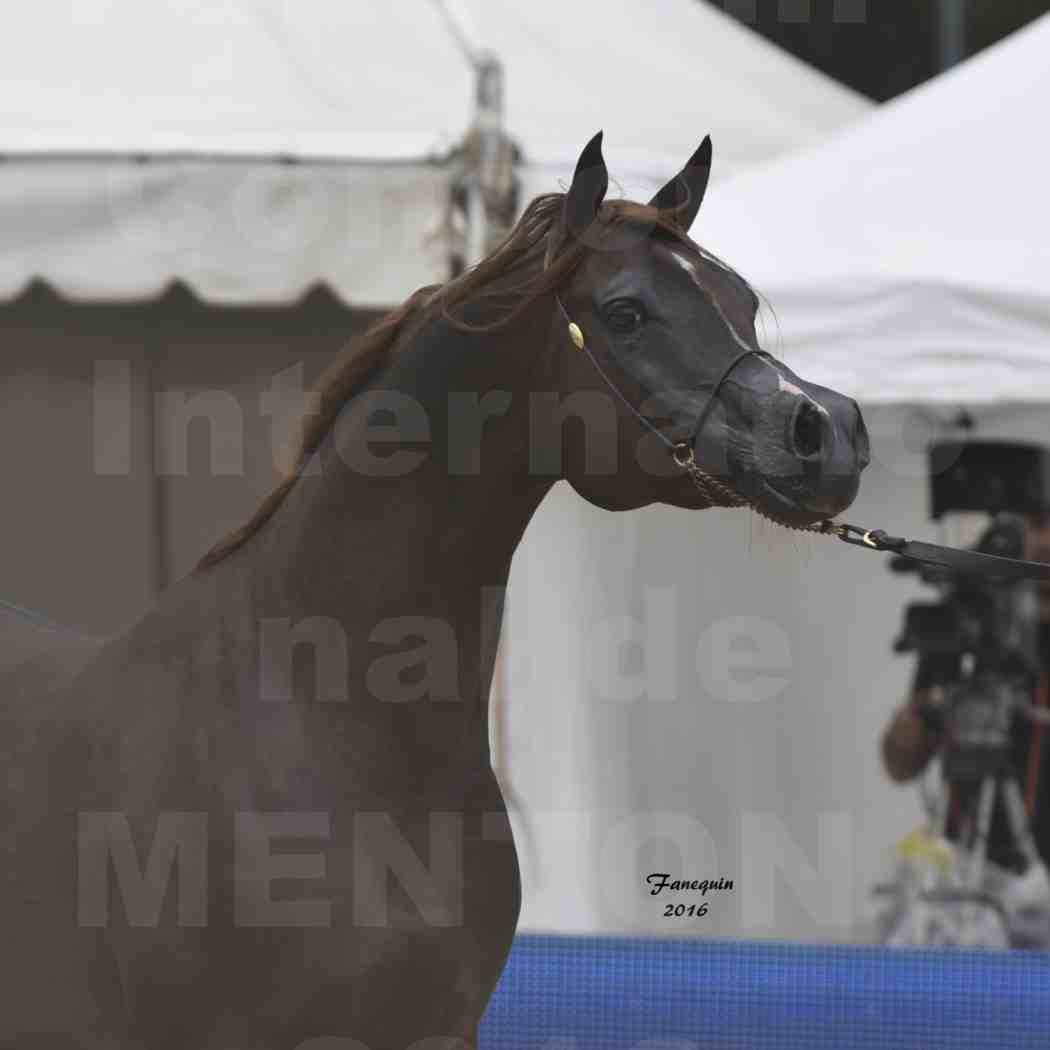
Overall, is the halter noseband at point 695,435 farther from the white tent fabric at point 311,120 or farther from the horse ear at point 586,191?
the white tent fabric at point 311,120

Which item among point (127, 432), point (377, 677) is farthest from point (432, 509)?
point (127, 432)

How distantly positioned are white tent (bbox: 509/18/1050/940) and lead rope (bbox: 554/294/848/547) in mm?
1732

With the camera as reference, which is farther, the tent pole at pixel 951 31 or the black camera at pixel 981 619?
the tent pole at pixel 951 31

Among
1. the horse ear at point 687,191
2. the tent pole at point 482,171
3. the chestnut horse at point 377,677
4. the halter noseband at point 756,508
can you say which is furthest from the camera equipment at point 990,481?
the chestnut horse at point 377,677

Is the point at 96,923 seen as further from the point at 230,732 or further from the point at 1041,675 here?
the point at 1041,675

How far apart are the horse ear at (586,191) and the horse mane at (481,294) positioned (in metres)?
0.02

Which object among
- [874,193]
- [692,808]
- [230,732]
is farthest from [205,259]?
[230,732]

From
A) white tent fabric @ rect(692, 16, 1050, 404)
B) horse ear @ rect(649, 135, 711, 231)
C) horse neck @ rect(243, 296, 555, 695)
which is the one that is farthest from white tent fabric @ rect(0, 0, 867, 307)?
horse neck @ rect(243, 296, 555, 695)

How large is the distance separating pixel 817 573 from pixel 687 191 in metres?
2.83

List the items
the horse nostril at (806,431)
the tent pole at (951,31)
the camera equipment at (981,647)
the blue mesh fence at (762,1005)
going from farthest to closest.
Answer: the tent pole at (951,31) < the camera equipment at (981,647) < the blue mesh fence at (762,1005) < the horse nostril at (806,431)

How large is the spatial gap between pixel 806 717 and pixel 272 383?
1707mm

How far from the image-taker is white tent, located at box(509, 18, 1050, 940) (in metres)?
3.51

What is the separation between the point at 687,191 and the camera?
182 centimetres

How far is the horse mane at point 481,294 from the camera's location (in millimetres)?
1711
